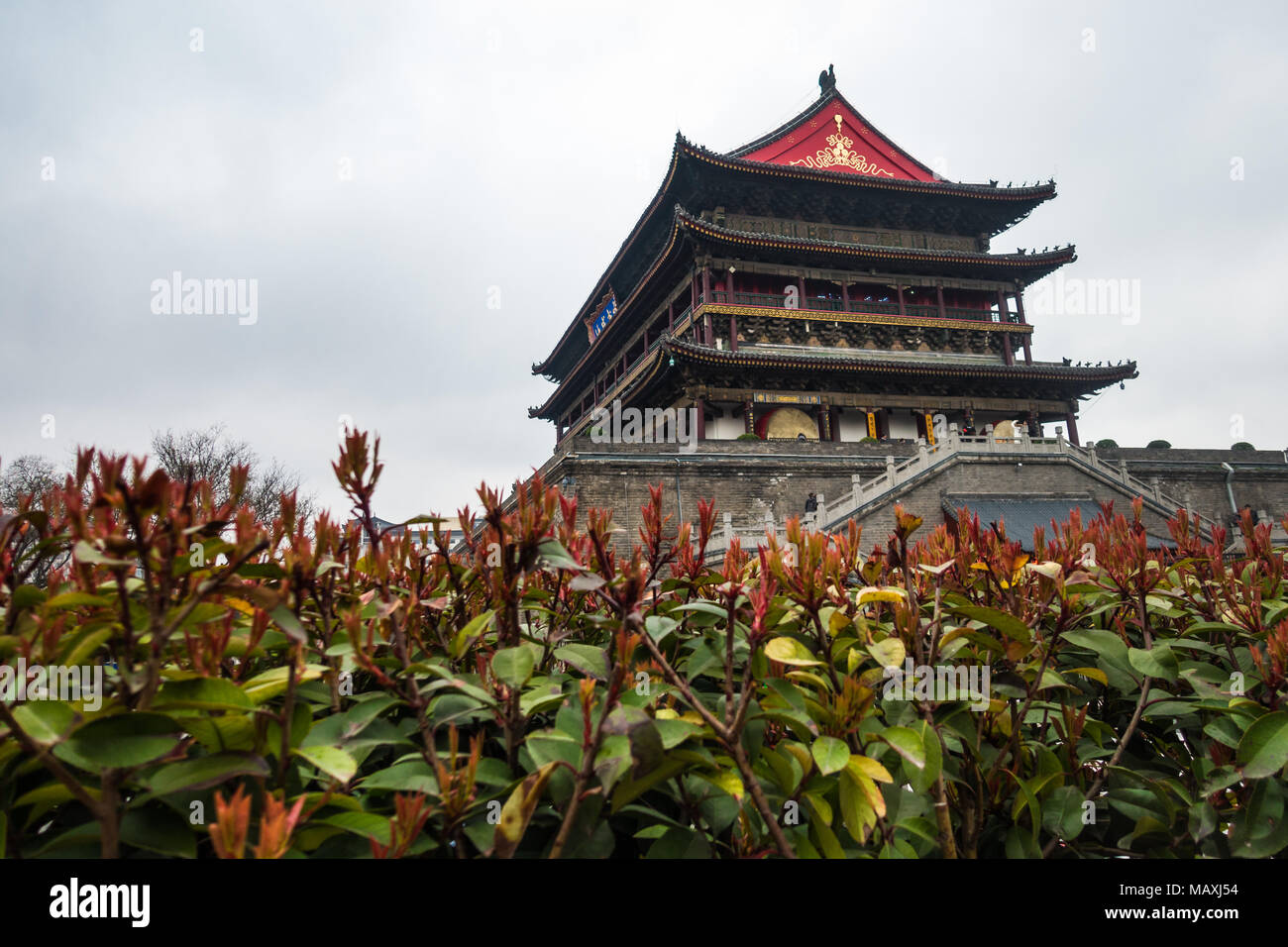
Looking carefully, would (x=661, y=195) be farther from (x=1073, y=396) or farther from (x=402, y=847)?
(x=402, y=847)

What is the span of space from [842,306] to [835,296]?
860 millimetres

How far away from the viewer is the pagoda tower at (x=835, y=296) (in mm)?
23078

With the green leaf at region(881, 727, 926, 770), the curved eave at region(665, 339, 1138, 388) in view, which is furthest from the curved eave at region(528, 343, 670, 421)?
the green leaf at region(881, 727, 926, 770)

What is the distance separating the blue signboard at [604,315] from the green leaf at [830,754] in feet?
96.9

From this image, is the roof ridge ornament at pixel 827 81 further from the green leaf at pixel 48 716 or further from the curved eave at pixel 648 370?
the green leaf at pixel 48 716

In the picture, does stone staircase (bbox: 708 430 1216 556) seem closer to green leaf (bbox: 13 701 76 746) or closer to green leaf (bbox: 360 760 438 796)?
green leaf (bbox: 360 760 438 796)

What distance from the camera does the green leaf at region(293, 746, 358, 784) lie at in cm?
98

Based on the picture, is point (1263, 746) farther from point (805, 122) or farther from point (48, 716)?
point (805, 122)

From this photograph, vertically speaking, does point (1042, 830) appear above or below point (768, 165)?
below

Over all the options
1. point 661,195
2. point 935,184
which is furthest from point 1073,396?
point 661,195

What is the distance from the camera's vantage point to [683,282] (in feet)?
83.1

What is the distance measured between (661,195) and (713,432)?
8.99 m

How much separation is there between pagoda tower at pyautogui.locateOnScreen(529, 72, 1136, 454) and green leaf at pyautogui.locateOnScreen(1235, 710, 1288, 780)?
1952 cm

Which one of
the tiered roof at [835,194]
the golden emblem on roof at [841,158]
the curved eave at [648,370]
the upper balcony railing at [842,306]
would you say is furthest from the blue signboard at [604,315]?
the golden emblem on roof at [841,158]
